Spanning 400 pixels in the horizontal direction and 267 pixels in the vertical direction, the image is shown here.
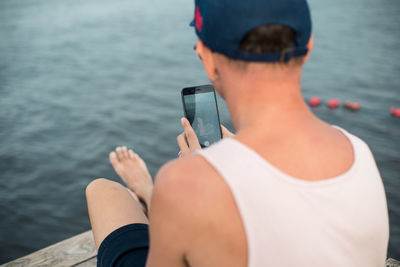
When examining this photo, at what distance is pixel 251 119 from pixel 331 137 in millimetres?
230

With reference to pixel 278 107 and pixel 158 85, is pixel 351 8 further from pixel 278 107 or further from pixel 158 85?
pixel 278 107

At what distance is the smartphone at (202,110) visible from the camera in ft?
7.59

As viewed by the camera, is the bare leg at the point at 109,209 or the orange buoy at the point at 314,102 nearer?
Answer: the bare leg at the point at 109,209

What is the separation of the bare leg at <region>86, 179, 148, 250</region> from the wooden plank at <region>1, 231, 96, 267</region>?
690 mm

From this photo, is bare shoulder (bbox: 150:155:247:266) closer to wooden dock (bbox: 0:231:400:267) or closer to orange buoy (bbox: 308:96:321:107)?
wooden dock (bbox: 0:231:400:267)

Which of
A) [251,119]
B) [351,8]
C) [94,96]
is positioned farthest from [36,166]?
[351,8]

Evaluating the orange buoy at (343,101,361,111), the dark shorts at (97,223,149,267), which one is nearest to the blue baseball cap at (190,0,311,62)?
the dark shorts at (97,223,149,267)

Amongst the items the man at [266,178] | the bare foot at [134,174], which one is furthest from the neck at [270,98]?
the bare foot at [134,174]

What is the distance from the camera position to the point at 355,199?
1.04 meters

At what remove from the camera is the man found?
98cm

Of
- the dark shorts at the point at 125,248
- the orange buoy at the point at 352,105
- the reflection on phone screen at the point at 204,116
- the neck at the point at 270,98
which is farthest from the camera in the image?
the orange buoy at the point at 352,105

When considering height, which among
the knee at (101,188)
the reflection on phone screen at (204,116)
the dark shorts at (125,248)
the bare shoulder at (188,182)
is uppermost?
the bare shoulder at (188,182)

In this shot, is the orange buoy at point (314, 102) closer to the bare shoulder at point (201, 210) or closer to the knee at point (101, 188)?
the knee at point (101, 188)

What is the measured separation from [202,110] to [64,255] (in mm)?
1285
